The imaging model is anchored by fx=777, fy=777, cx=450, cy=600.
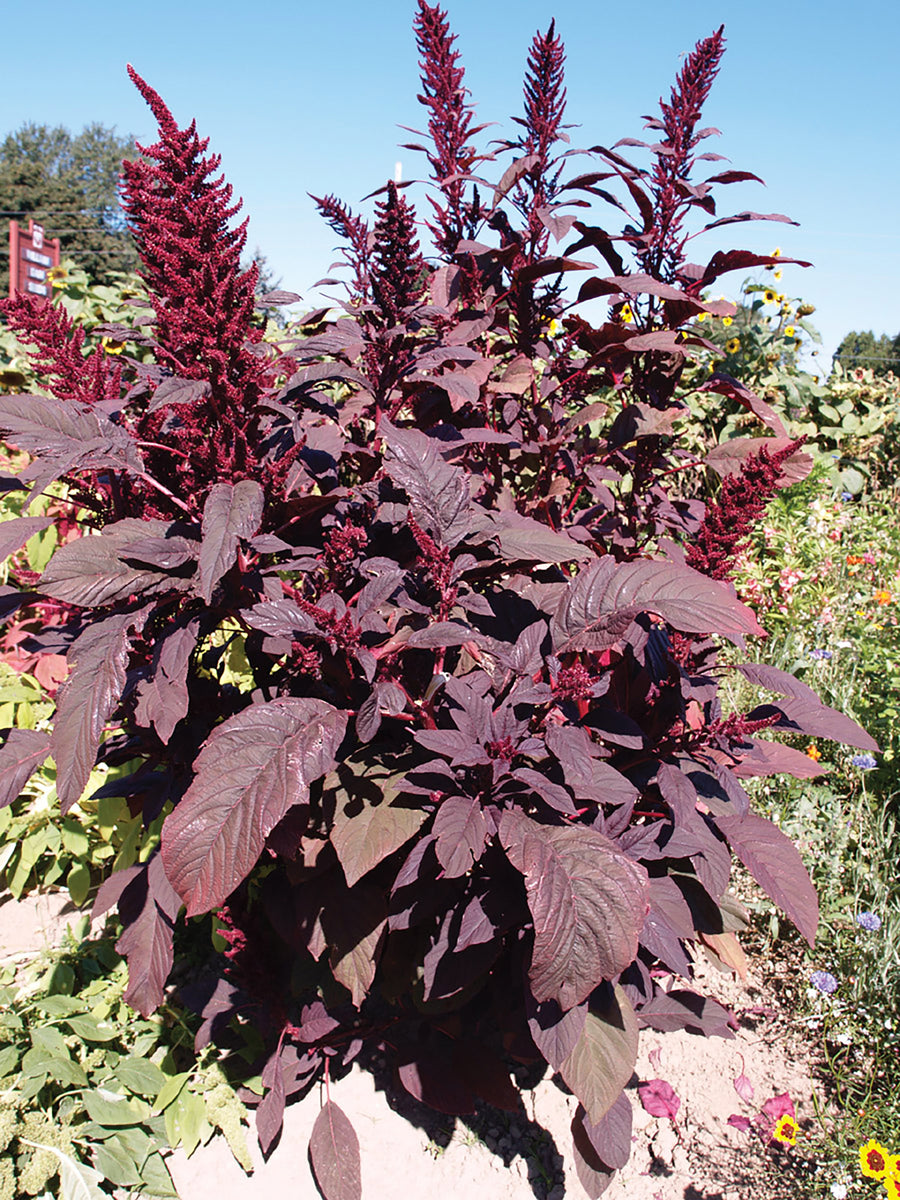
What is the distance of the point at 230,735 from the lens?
1119 millimetres

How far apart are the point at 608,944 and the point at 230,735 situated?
1.93 feet

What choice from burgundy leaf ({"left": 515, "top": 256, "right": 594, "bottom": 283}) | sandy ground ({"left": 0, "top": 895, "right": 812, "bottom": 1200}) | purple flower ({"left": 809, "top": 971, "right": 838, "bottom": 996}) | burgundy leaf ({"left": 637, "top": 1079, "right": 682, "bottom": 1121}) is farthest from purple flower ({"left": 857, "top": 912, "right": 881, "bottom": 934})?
burgundy leaf ({"left": 515, "top": 256, "right": 594, "bottom": 283})

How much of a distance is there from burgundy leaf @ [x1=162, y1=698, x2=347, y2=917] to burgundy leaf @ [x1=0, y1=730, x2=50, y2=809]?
0.47m

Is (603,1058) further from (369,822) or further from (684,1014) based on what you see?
(369,822)

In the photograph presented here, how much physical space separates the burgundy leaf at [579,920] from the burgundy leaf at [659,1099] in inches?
35.9

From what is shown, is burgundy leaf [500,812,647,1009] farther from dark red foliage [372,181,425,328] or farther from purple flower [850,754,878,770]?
purple flower [850,754,878,770]

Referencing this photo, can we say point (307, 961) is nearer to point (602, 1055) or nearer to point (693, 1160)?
point (602, 1055)

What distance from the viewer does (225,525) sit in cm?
105

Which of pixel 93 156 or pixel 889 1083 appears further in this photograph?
→ pixel 93 156

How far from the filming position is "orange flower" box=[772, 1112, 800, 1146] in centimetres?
156

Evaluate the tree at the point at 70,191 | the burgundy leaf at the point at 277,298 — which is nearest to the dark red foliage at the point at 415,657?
the burgundy leaf at the point at 277,298

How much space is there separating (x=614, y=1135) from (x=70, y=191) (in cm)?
4929

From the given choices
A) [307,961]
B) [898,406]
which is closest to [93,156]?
[898,406]

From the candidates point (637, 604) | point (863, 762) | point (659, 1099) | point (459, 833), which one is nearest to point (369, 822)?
point (459, 833)
